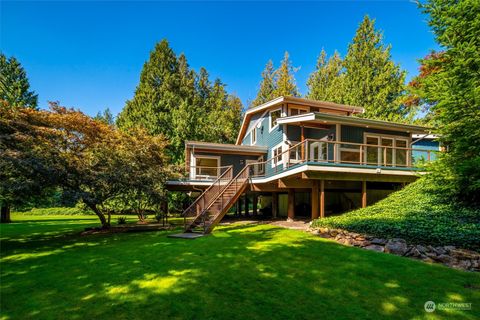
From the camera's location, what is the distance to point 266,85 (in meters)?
38.8

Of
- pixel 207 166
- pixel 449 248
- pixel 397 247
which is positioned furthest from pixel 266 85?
pixel 449 248

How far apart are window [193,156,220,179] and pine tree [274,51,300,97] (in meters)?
20.0

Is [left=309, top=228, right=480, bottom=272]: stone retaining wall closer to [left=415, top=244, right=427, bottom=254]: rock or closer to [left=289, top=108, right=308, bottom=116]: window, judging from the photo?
[left=415, top=244, right=427, bottom=254]: rock

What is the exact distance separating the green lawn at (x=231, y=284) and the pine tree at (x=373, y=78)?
25.2m

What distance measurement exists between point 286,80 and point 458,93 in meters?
29.8

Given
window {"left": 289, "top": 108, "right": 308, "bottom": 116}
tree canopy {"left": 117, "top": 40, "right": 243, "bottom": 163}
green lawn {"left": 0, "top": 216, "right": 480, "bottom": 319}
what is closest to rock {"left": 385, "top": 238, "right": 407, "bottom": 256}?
green lawn {"left": 0, "top": 216, "right": 480, "bottom": 319}

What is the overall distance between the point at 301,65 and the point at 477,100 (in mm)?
31399

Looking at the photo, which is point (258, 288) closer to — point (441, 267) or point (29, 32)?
point (441, 267)

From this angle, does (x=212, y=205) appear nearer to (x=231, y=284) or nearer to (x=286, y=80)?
(x=231, y=284)

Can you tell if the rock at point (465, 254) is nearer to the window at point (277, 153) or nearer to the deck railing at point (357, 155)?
the deck railing at point (357, 155)

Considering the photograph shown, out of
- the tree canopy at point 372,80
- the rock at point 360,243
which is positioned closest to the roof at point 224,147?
the rock at point 360,243

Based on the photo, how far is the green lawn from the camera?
4027 millimetres

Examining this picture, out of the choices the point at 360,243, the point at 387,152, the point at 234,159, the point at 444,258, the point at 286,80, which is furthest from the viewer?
the point at 286,80

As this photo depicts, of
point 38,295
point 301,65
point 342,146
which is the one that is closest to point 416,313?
point 38,295
